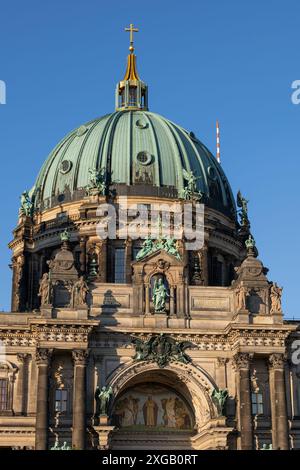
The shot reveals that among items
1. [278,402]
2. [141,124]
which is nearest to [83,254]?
[141,124]

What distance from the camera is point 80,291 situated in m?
64.9

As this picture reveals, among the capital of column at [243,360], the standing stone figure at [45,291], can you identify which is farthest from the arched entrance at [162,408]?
the standing stone figure at [45,291]

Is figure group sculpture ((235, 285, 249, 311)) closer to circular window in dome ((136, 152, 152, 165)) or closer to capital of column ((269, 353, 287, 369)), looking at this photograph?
capital of column ((269, 353, 287, 369))

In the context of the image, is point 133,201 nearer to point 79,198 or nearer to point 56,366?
point 79,198

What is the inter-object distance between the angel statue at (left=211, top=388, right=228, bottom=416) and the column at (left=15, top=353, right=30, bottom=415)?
483 inches

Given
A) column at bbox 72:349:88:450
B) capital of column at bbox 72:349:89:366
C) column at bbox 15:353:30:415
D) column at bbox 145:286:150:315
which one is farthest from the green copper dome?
column at bbox 72:349:88:450

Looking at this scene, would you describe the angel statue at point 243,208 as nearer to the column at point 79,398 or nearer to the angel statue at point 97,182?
the angel statue at point 97,182

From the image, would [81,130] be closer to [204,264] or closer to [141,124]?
[141,124]

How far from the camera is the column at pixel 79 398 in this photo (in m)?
61.2

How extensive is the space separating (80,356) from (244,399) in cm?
1092

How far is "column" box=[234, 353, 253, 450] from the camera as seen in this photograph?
62.9 meters

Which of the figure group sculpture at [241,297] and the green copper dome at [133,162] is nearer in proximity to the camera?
the figure group sculpture at [241,297]

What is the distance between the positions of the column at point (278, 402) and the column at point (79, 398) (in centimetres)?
1232
